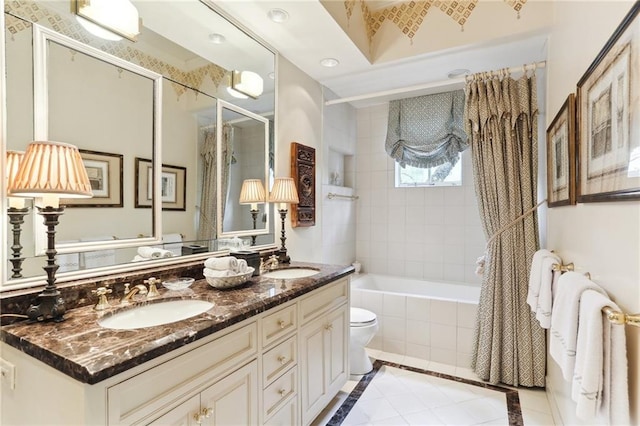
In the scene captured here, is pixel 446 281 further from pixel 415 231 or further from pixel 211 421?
pixel 211 421

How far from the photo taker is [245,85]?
2.09 m

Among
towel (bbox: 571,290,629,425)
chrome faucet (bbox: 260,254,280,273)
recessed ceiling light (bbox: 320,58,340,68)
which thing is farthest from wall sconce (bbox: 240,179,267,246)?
towel (bbox: 571,290,629,425)

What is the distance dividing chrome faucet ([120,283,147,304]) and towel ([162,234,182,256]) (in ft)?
0.90

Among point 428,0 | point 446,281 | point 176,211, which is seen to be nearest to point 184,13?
point 176,211

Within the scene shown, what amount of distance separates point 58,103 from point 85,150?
0.62ft

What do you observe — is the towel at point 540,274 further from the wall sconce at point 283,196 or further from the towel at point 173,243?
the towel at point 173,243

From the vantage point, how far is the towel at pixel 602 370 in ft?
2.61

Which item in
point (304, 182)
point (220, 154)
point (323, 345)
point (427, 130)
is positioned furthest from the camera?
point (427, 130)

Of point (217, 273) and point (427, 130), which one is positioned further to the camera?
point (427, 130)

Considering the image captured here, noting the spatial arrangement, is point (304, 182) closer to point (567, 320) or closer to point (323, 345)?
point (323, 345)

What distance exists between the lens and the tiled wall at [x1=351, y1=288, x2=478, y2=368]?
2.54m

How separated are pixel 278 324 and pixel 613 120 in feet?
4.67

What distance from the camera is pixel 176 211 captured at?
164 centimetres

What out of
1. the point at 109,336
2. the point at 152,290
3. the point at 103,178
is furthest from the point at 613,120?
the point at 103,178
